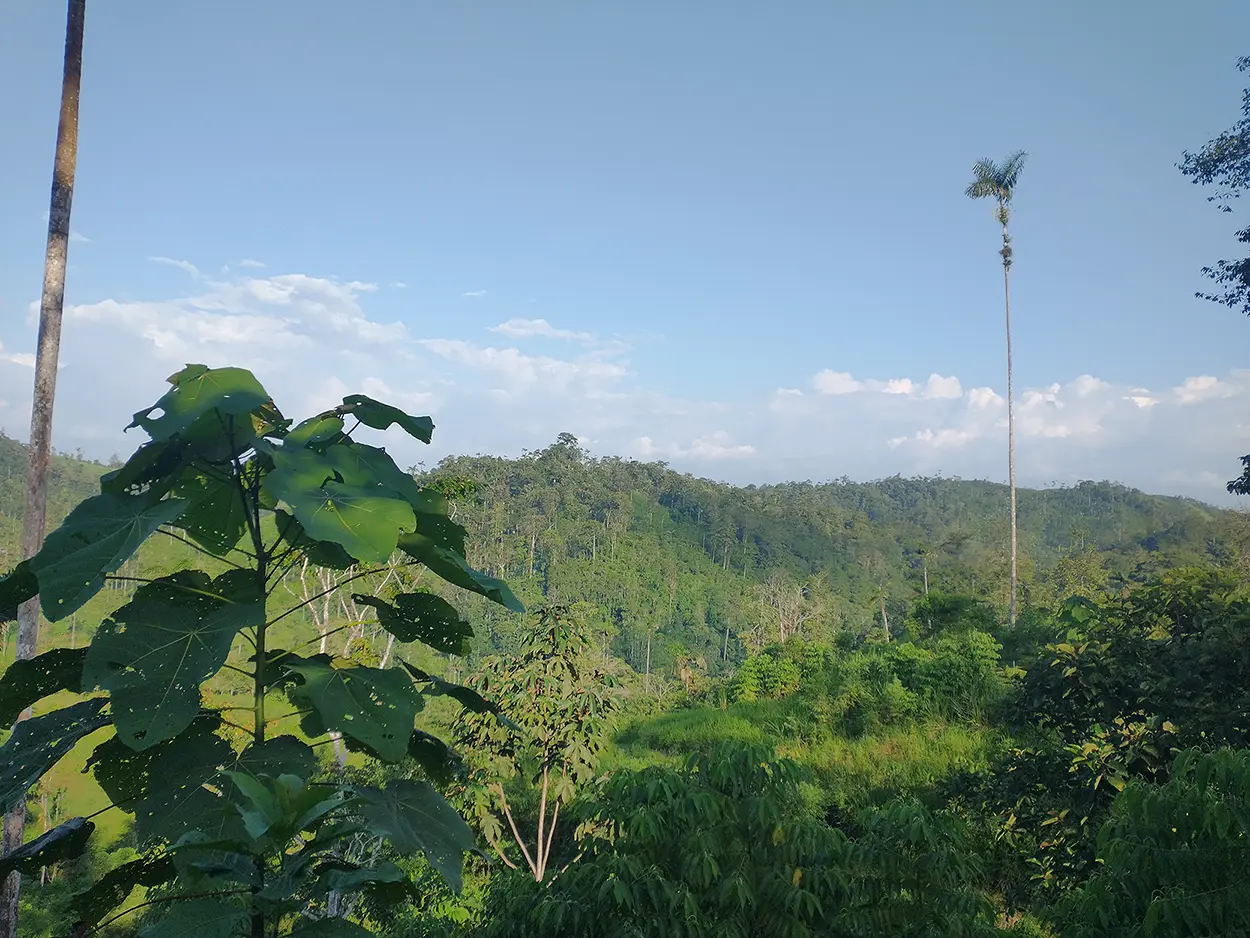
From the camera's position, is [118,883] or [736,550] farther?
[736,550]

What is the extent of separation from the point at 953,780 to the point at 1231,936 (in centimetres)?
274

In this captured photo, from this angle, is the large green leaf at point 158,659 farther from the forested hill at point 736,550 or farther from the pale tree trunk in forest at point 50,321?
the forested hill at point 736,550

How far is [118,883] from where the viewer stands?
1002 mm

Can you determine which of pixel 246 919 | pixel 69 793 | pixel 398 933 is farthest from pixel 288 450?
pixel 69 793

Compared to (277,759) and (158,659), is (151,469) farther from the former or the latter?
(277,759)

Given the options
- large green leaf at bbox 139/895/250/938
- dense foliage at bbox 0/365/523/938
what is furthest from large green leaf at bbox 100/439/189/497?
large green leaf at bbox 139/895/250/938

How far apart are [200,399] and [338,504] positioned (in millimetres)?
254

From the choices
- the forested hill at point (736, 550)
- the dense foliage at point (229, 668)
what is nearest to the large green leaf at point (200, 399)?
the dense foliage at point (229, 668)

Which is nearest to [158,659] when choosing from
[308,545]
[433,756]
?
[308,545]

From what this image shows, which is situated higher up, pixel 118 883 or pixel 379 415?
pixel 379 415

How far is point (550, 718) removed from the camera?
5.19 meters

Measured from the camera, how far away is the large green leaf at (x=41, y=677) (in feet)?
3.41

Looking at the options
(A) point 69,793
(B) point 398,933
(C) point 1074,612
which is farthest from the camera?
(A) point 69,793

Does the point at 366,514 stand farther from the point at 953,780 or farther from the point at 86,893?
the point at 953,780
